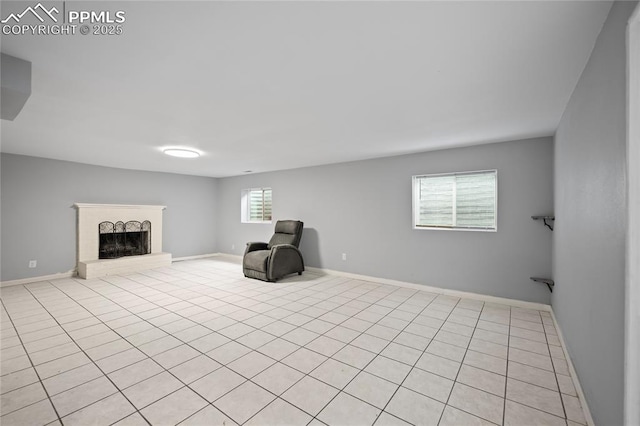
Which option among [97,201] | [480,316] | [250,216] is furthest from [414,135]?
[97,201]

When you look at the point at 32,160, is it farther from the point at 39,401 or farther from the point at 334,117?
the point at 334,117

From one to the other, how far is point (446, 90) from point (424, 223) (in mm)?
2631

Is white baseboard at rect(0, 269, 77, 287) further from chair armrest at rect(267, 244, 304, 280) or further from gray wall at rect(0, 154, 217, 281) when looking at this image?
chair armrest at rect(267, 244, 304, 280)

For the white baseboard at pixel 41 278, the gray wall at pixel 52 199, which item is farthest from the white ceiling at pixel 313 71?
the white baseboard at pixel 41 278

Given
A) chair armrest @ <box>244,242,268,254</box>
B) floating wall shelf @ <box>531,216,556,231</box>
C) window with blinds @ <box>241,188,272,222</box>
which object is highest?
window with blinds @ <box>241,188,272,222</box>

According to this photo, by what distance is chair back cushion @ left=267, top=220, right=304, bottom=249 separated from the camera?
18.5ft

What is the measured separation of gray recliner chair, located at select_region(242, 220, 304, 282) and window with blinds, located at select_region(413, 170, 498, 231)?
92.4 inches

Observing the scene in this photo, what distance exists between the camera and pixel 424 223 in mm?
4492

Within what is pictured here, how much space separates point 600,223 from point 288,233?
4.81 m

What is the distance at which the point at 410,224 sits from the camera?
4535 millimetres

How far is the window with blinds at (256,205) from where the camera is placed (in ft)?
22.8

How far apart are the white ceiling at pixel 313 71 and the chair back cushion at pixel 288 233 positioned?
2450mm

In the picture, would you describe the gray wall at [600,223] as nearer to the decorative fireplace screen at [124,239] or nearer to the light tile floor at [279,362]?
the light tile floor at [279,362]

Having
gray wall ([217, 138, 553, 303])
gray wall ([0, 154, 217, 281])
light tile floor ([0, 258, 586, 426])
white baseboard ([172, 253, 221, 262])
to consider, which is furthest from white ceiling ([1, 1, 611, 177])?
white baseboard ([172, 253, 221, 262])
